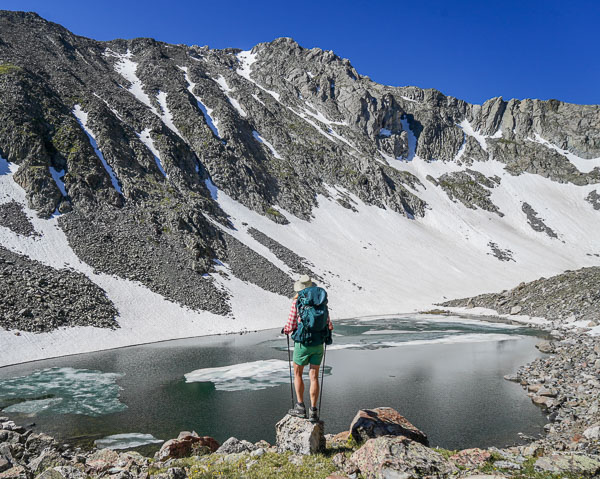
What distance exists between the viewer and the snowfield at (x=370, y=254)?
41062 mm

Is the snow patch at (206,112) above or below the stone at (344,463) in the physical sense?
above

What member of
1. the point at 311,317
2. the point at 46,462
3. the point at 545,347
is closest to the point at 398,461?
the point at 311,317

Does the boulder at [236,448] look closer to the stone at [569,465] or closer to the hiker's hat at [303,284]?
the hiker's hat at [303,284]

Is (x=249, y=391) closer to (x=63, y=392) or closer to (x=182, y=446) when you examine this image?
(x=182, y=446)

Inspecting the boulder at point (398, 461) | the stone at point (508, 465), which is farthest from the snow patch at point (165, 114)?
the stone at point (508, 465)

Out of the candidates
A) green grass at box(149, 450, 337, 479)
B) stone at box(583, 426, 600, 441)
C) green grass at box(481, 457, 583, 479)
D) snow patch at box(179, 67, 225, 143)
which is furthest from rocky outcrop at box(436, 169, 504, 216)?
green grass at box(149, 450, 337, 479)

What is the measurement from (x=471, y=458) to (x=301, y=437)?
382cm

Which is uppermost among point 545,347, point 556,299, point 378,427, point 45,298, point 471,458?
point 45,298

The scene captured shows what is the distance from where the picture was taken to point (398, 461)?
283 inches

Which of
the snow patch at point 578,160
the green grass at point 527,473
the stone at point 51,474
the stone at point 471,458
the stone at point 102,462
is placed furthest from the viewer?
the snow patch at point 578,160

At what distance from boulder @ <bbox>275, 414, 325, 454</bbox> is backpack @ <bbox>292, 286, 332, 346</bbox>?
195 cm

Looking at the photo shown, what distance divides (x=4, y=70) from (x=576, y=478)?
9569cm

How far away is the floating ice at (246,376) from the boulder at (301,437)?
38.5ft

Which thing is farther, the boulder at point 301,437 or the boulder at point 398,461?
the boulder at point 301,437
